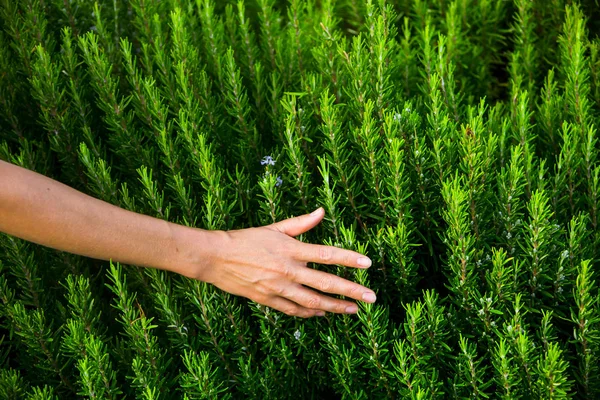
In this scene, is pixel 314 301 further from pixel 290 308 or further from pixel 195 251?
pixel 195 251

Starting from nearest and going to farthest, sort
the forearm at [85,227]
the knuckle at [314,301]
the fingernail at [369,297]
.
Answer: the forearm at [85,227]
the fingernail at [369,297]
the knuckle at [314,301]

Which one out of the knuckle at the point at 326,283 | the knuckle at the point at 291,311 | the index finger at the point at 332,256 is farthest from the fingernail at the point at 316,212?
the knuckle at the point at 291,311

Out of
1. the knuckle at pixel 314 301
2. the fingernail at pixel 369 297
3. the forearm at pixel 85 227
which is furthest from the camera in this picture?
the knuckle at pixel 314 301

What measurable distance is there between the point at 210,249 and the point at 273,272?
0.72ft

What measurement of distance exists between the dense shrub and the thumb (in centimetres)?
6

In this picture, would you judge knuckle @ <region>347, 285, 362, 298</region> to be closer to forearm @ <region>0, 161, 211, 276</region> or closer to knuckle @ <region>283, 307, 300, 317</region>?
knuckle @ <region>283, 307, 300, 317</region>

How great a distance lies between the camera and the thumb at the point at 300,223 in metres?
2.16

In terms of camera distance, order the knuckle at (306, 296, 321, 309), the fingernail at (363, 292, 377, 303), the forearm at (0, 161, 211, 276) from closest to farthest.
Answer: the forearm at (0, 161, 211, 276) → the fingernail at (363, 292, 377, 303) → the knuckle at (306, 296, 321, 309)

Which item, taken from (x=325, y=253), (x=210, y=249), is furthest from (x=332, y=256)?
(x=210, y=249)

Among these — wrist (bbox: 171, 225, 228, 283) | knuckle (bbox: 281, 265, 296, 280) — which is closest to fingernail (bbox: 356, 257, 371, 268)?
knuckle (bbox: 281, 265, 296, 280)

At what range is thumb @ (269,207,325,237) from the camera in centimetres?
216

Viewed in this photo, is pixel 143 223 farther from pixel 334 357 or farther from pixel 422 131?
pixel 422 131

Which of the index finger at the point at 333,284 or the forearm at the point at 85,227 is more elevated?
the forearm at the point at 85,227

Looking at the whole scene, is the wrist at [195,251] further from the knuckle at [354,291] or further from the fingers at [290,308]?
the knuckle at [354,291]
